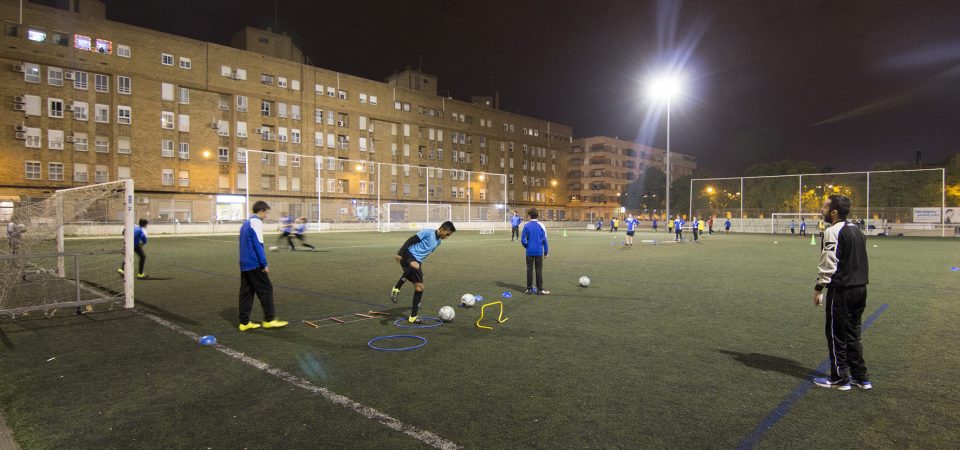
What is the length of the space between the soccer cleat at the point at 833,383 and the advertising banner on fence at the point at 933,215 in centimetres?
5442

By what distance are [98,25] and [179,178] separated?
16.7m

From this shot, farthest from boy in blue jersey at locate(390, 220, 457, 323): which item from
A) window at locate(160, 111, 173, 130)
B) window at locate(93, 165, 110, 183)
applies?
window at locate(160, 111, 173, 130)

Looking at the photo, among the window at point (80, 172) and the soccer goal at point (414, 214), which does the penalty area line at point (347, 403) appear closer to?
the soccer goal at point (414, 214)

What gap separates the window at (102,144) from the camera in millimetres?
49344

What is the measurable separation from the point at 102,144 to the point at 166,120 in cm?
644

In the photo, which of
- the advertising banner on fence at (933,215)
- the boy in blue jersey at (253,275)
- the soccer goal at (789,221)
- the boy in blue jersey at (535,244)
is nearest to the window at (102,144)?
the boy in blue jersey at (253,275)

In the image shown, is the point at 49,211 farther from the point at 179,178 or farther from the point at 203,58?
the point at 203,58

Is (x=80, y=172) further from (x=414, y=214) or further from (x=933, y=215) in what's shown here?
(x=933, y=215)

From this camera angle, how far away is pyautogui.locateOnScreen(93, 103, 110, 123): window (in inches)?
1943

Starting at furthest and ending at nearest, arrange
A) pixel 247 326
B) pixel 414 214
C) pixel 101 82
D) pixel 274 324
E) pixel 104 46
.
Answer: pixel 414 214 < pixel 101 82 < pixel 104 46 < pixel 274 324 < pixel 247 326

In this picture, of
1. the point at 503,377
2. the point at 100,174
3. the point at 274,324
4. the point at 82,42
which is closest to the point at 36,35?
the point at 82,42

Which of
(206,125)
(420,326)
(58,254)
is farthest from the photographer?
(206,125)

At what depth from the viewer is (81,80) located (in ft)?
159

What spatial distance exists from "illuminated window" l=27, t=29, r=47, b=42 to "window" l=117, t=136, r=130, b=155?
34.7 feet
